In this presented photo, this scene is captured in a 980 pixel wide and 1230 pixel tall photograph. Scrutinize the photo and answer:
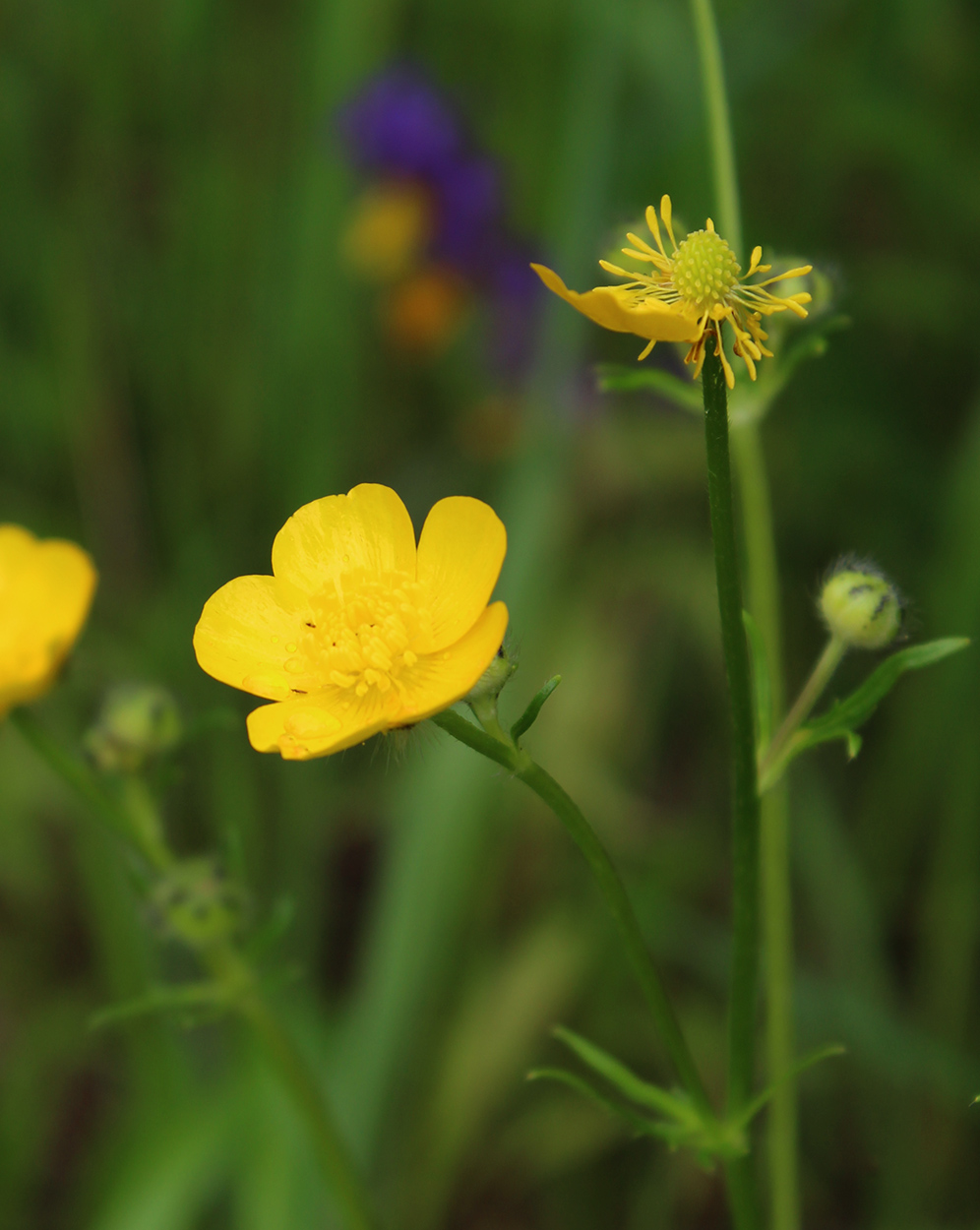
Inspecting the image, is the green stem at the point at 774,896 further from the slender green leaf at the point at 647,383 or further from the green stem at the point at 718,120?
the green stem at the point at 718,120

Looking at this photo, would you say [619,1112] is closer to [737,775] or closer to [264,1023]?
[737,775]

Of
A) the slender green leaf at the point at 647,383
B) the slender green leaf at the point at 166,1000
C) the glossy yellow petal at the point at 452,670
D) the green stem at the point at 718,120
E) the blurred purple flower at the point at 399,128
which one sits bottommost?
the slender green leaf at the point at 166,1000

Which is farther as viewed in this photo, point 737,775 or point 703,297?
point 737,775

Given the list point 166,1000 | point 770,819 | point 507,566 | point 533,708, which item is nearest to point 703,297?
point 533,708

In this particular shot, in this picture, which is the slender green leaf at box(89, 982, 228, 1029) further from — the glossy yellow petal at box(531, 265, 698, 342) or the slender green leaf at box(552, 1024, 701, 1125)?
the glossy yellow petal at box(531, 265, 698, 342)

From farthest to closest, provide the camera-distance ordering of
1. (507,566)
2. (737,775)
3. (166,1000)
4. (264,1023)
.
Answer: (507,566) < (264,1023) < (166,1000) < (737,775)

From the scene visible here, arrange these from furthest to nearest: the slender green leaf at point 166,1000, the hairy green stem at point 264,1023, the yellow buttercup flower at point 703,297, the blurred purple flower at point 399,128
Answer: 1. the blurred purple flower at point 399,128
2. the hairy green stem at point 264,1023
3. the slender green leaf at point 166,1000
4. the yellow buttercup flower at point 703,297

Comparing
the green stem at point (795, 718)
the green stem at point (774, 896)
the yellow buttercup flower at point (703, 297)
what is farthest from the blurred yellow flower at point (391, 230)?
the yellow buttercup flower at point (703, 297)

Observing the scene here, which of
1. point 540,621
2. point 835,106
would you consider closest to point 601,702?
point 540,621
